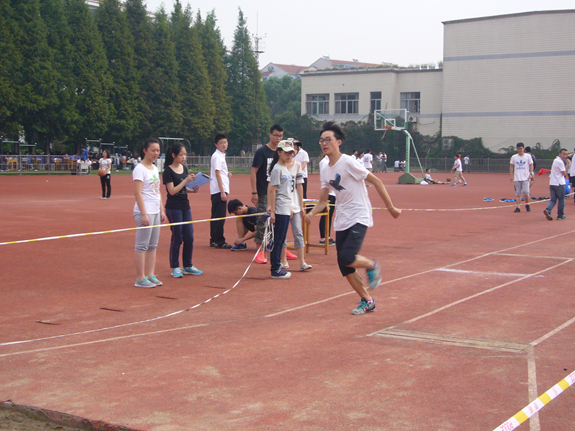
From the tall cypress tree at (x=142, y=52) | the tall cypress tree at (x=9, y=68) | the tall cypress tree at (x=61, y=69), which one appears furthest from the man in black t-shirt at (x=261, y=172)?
the tall cypress tree at (x=142, y=52)

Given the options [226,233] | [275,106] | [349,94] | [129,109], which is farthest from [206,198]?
[275,106]

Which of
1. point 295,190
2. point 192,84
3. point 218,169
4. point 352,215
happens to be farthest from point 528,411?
point 192,84

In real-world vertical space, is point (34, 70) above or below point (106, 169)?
above

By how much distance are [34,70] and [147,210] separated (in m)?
43.3

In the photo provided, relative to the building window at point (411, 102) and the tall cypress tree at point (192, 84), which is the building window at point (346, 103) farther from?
the tall cypress tree at point (192, 84)

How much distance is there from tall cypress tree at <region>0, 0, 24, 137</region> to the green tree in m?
Answer: 24.2

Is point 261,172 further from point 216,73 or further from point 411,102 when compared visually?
point 411,102

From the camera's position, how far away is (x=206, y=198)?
25.5 m

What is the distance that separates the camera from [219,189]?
11.4 m

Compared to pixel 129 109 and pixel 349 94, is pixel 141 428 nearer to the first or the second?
pixel 129 109

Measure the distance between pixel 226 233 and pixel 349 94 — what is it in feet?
196

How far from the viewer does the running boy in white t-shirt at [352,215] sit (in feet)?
21.7

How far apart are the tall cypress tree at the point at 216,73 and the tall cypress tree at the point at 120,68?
11718 mm

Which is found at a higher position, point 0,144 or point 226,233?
point 0,144
